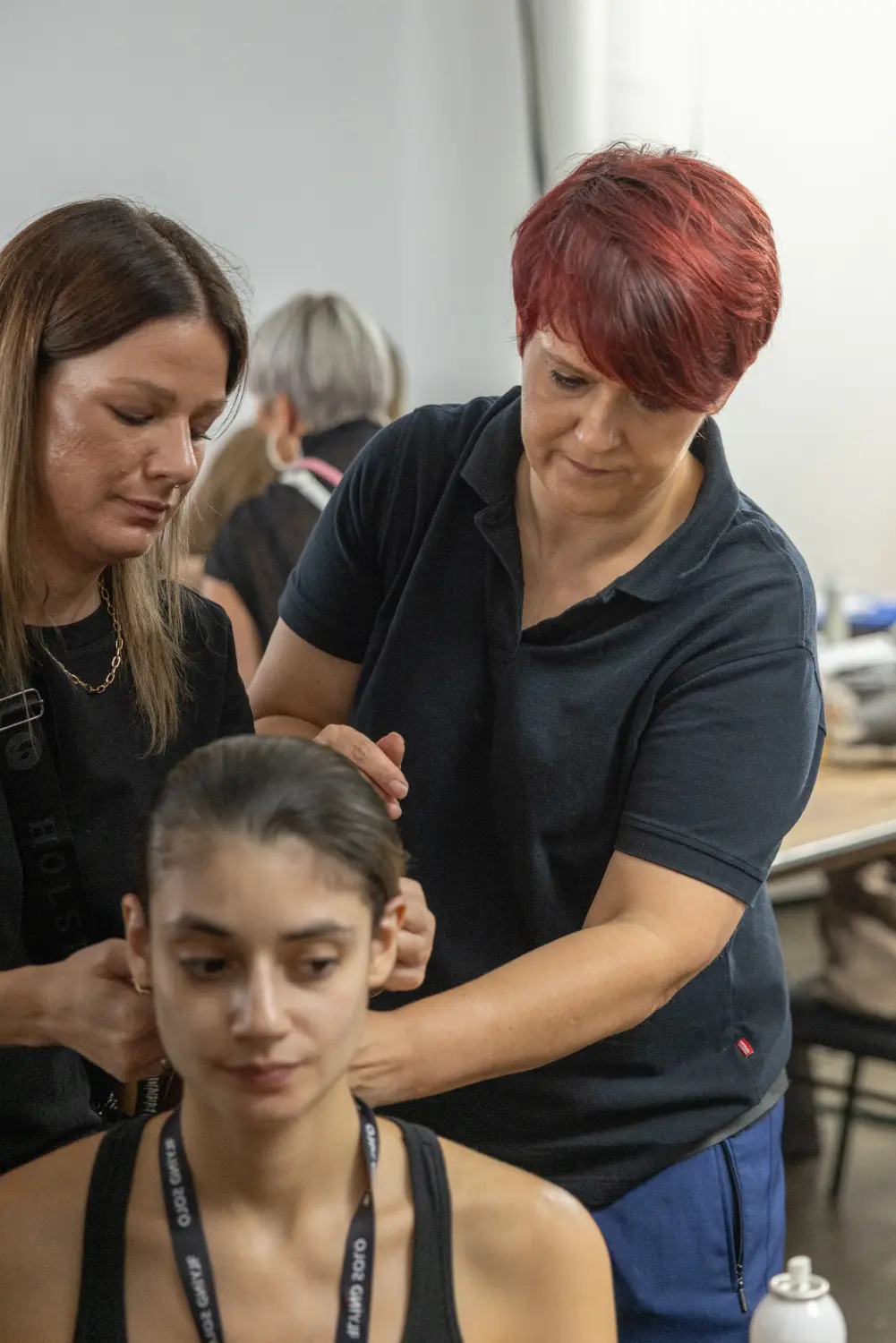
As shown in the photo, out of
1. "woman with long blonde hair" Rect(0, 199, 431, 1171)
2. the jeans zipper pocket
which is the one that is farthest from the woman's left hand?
the jeans zipper pocket

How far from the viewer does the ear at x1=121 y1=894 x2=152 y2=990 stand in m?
1.01

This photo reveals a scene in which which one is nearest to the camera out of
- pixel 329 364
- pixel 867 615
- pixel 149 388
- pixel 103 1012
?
pixel 103 1012

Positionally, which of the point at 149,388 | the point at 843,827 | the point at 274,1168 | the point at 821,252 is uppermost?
the point at 149,388

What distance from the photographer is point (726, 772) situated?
127 cm

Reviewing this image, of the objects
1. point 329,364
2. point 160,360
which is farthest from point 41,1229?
point 329,364

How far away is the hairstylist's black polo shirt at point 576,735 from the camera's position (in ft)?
4.22

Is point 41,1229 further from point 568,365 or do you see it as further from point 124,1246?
point 568,365

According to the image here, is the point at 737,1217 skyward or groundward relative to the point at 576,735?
groundward

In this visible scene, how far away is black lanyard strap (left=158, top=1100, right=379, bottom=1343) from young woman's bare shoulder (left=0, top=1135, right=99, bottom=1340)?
60 mm

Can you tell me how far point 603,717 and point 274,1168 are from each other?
18.7 inches

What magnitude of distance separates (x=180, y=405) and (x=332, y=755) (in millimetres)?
308

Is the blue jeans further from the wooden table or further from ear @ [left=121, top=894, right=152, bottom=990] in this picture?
the wooden table

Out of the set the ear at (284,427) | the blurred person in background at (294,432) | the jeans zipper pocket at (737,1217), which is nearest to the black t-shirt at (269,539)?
the blurred person in background at (294,432)

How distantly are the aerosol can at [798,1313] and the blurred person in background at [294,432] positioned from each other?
154 cm
